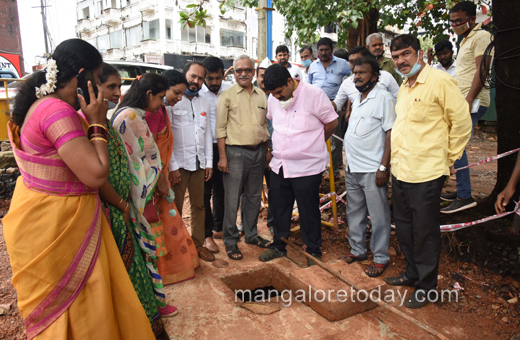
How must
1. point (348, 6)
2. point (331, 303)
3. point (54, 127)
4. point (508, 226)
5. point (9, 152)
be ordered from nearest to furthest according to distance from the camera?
point (54, 127)
point (331, 303)
point (508, 226)
point (348, 6)
point (9, 152)

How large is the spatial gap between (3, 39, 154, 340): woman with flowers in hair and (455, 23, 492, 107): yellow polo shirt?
3.77 meters

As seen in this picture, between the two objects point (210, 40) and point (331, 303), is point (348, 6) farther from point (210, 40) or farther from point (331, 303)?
point (210, 40)

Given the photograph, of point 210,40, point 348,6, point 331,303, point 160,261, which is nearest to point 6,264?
point 160,261

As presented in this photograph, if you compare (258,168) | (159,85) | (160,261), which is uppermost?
(159,85)

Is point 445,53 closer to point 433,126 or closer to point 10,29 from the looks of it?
point 433,126

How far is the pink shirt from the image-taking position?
134 inches

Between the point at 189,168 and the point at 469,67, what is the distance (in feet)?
10.7

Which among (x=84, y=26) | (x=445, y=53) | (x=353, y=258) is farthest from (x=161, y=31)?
(x=353, y=258)

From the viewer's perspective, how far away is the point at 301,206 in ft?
11.7

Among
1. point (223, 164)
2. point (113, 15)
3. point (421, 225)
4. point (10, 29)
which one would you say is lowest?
point (421, 225)

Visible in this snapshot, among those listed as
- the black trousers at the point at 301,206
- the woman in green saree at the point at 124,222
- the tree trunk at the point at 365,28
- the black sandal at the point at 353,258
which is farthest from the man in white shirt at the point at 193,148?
the tree trunk at the point at 365,28

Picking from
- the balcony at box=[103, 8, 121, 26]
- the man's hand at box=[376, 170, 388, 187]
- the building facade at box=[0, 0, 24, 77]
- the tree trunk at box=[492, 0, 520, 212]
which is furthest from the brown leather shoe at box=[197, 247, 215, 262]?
the building facade at box=[0, 0, 24, 77]

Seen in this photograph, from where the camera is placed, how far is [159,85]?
262 centimetres

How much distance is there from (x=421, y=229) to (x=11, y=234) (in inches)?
111
